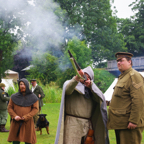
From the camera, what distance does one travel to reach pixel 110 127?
411 cm

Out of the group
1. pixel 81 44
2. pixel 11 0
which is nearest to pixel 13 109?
pixel 11 0

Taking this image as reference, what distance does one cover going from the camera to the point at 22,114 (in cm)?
524

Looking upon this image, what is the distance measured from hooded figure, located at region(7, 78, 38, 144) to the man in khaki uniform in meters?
1.77

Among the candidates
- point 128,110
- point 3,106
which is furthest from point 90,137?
point 3,106

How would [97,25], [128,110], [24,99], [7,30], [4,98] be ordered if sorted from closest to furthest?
1. [128,110]
2. [24,99]
3. [4,98]
4. [7,30]
5. [97,25]

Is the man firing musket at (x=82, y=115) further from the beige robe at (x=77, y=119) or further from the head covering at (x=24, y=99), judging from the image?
the head covering at (x=24, y=99)

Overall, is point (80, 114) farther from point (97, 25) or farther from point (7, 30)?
point (97, 25)

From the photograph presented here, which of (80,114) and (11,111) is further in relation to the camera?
(11,111)

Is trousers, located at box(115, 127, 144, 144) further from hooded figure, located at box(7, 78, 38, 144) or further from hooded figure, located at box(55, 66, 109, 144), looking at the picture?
hooded figure, located at box(7, 78, 38, 144)

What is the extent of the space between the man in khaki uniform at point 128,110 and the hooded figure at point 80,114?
0.21 meters

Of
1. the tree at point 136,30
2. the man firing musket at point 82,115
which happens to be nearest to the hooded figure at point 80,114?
the man firing musket at point 82,115

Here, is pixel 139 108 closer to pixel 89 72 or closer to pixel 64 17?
pixel 89 72

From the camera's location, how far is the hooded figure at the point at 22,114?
16.9 ft

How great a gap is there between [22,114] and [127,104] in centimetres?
217
